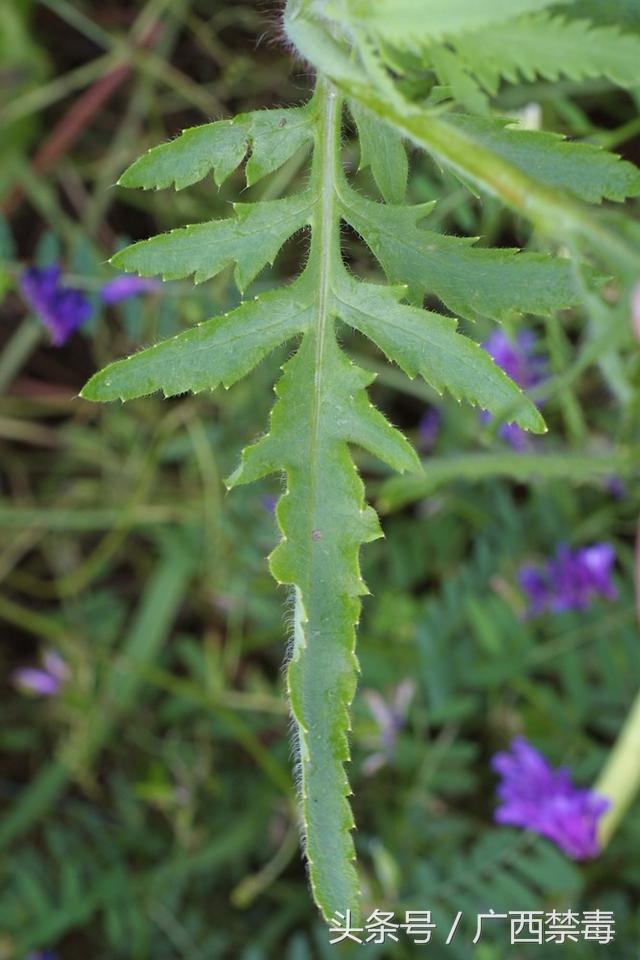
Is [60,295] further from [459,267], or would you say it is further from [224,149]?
[459,267]

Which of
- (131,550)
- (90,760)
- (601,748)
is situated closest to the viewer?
(601,748)

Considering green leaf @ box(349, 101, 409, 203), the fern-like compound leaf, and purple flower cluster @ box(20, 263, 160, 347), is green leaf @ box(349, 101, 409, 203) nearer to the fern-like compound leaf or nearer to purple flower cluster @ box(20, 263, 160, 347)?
the fern-like compound leaf

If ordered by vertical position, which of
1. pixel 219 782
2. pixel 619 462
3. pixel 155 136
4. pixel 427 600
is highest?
pixel 155 136

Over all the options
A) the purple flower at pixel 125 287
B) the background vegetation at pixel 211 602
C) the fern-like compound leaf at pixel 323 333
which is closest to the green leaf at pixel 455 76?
the fern-like compound leaf at pixel 323 333

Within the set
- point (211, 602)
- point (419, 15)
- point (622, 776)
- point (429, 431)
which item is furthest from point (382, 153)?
point (211, 602)

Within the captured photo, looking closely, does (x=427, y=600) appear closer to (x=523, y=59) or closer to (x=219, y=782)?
(x=219, y=782)

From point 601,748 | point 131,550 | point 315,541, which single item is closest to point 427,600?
point 601,748
